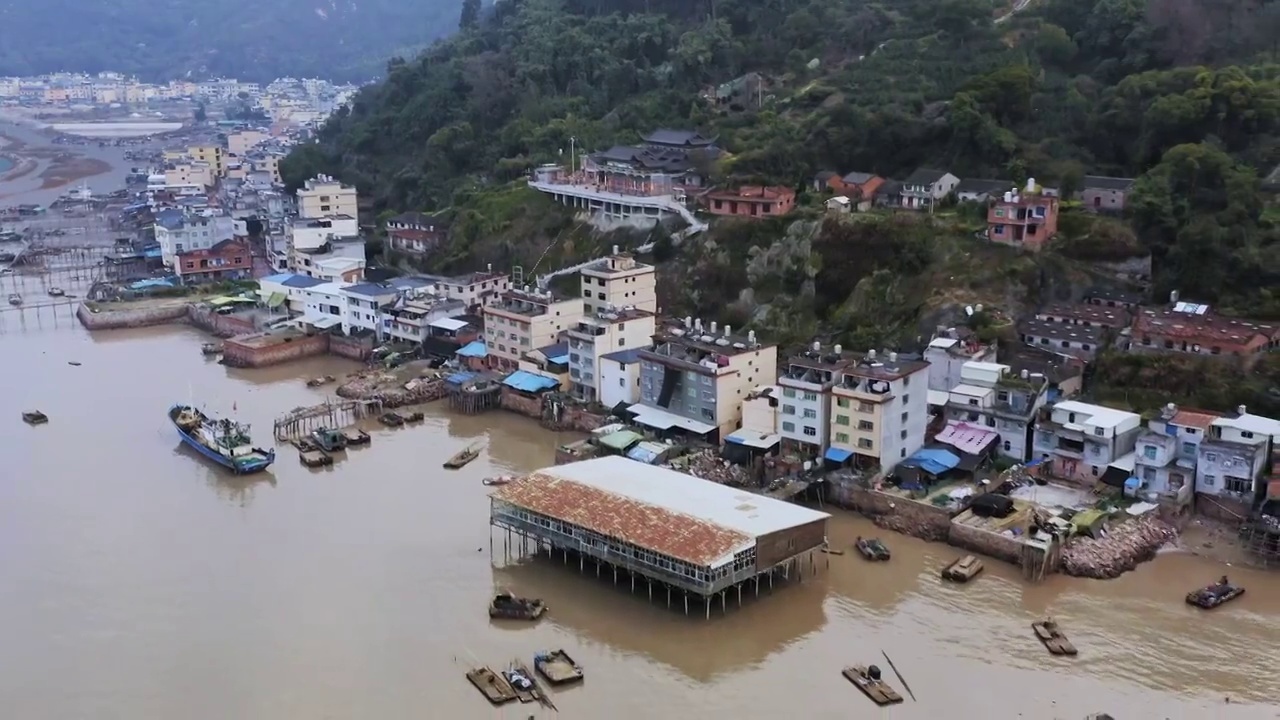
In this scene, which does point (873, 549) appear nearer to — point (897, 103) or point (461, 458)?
point (461, 458)

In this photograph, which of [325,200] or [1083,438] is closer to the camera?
[1083,438]

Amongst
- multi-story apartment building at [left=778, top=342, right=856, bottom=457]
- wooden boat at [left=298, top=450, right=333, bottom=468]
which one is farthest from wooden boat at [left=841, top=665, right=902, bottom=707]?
wooden boat at [left=298, top=450, right=333, bottom=468]

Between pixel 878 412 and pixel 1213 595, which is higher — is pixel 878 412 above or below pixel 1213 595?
above

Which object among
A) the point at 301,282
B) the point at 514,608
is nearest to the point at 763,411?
the point at 514,608

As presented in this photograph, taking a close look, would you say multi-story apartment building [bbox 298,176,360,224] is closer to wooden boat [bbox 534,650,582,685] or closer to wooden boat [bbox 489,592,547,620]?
wooden boat [bbox 489,592,547,620]

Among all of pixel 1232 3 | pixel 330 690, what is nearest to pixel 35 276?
pixel 330 690

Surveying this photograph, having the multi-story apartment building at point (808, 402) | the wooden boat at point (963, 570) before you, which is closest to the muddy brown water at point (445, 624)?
the wooden boat at point (963, 570)
